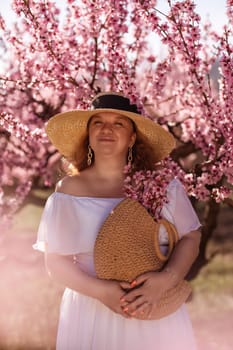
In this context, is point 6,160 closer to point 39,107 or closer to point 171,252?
point 39,107

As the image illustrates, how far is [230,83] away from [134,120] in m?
1.23

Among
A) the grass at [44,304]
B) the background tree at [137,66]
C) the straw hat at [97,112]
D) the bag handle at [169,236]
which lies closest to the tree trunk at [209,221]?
the background tree at [137,66]

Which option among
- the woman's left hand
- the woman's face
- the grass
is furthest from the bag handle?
the grass

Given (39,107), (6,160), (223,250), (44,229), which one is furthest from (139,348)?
(223,250)

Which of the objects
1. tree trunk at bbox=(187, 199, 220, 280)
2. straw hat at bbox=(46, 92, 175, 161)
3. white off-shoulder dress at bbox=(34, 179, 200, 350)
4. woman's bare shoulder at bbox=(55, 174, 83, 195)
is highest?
straw hat at bbox=(46, 92, 175, 161)

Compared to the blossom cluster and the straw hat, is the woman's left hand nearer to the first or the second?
the blossom cluster

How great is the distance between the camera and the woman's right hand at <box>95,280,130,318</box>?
3.18m

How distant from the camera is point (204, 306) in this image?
→ 26.1 ft

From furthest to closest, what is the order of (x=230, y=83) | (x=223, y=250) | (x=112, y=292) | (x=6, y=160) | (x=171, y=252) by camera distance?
(x=223, y=250) < (x=6, y=160) < (x=230, y=83) < (x=171, y=252) < (x=112, y=292)

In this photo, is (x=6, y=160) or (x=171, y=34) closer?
(x=171, y=34)

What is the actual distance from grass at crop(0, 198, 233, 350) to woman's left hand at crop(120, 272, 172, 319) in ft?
9.37

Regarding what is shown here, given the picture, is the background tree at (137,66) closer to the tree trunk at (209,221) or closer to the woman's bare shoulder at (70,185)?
the tree trunk at (209,221)

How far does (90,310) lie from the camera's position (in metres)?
3.35

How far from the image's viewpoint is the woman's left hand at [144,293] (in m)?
3.17
